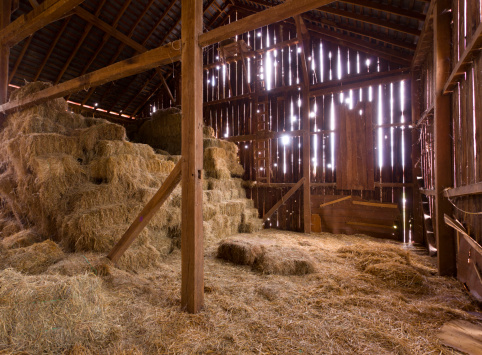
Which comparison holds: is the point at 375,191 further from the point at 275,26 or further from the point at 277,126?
the point at 275,26

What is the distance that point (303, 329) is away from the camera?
8.50ft

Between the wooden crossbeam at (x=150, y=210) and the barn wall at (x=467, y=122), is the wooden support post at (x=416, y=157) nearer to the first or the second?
the barn wall at (x=467, y=122)

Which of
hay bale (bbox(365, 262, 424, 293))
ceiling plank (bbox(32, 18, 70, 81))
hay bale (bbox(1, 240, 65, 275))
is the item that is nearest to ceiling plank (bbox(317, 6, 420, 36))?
hay bale (bbox(365, 262, 424, 293))

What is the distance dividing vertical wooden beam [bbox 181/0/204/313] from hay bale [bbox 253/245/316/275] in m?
1.58

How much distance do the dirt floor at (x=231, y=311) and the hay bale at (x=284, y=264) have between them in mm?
131

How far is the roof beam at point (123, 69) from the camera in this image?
325cm

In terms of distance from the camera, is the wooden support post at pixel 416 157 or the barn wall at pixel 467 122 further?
the wooden support post at pixel 416 157

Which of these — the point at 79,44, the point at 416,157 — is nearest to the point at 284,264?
the point at 416,157

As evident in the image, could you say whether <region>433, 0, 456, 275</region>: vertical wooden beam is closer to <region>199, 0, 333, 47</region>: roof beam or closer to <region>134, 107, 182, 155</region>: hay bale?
<region>199, 0, 333, 47</region>: roof beam

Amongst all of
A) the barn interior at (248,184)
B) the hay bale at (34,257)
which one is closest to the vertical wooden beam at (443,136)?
the barn interior at (248,184)

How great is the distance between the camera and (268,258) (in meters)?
4.42

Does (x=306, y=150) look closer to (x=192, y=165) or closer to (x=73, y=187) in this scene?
(x=192, y=165)

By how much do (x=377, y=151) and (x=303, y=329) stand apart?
6.21 metres

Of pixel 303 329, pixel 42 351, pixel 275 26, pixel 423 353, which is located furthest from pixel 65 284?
pixel 275 26
